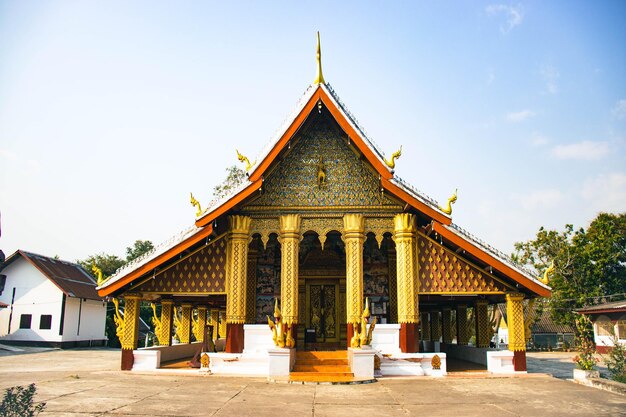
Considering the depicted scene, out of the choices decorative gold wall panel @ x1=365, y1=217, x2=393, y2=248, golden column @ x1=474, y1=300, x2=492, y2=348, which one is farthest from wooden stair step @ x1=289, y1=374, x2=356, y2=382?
golden column @ x1=474, y1=300, x2=492, y2=348

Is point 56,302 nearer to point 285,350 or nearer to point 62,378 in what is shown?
point 62,378

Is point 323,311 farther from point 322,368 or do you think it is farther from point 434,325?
point 434,325

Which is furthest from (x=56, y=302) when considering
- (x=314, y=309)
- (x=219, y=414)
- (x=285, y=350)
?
(x=219, y=414)

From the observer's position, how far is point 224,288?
13117 mm

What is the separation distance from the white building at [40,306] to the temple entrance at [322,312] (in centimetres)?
1832

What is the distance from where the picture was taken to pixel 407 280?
12.8 metres

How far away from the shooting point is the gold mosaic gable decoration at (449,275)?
42.5 ft

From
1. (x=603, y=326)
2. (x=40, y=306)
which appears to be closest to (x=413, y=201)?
(x=603, y=326)

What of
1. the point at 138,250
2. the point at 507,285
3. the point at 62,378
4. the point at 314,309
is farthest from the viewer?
the point at 138,250

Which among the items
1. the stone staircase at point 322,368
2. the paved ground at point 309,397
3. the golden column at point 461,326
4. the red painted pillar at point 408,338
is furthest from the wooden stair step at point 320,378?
the golden column at point 461,326

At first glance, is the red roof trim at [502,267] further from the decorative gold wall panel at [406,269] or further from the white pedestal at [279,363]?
the white pedestal at [279,363]

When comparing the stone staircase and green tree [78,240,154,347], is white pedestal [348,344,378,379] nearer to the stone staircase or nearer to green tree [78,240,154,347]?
the stone staircase

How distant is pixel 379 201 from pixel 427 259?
77.0 inches

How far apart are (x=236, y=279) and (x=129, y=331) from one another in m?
3.06
